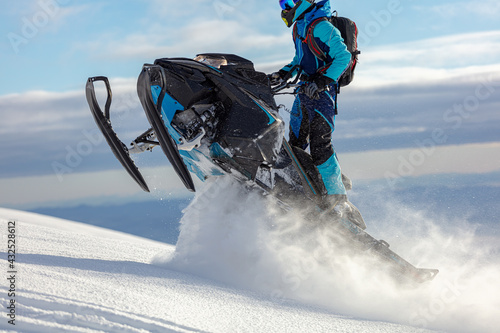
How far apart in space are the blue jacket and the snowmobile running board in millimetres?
2028

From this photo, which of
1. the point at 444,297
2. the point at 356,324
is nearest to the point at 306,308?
the point at 356,324

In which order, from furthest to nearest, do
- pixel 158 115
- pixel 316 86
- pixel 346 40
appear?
pixel 346 40, pixel 316 86, pixel 158 115

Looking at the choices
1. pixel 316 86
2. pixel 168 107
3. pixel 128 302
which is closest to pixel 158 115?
pixel 168 107

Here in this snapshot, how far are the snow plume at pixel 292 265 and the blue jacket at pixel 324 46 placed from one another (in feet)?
4.80

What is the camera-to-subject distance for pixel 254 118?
3939 millimetres

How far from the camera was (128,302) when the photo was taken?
9.65 ft

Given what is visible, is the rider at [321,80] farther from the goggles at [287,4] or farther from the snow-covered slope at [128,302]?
the snow-covered slope at [128,302]

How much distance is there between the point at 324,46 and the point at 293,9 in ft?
1.59

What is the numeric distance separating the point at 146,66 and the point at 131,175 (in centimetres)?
106

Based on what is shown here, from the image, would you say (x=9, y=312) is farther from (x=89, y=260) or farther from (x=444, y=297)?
(x=444, y=297)

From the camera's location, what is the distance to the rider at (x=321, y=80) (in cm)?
438

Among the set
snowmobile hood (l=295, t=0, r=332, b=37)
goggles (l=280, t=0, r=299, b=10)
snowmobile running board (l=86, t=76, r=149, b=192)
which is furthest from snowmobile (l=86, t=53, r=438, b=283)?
goggles (l=280, t=0, r=299, b=10)

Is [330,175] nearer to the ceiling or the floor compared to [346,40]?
nearer to the floor

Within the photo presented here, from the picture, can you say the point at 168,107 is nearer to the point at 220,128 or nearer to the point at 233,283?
the point at 220,128
